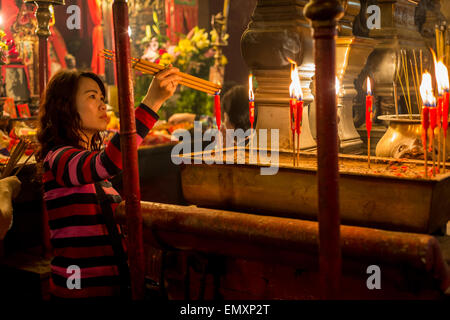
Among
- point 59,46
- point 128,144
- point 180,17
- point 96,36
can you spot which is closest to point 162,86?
point 128,144

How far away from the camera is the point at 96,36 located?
27.0ft

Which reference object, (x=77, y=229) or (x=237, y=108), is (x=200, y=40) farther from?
(x=77, y=229)

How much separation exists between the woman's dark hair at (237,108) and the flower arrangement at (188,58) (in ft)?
2.51

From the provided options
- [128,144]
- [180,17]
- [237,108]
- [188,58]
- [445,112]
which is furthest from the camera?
[180,17]

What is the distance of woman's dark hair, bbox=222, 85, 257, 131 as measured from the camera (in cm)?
635

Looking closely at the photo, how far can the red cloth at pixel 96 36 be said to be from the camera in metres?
8.22

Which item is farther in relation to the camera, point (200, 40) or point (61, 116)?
point (200, 40)

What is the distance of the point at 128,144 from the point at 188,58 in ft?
18.4

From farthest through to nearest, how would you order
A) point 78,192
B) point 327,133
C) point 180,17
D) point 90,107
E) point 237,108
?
point 180,17 < point 237,108 < point 90,107 < point 78,192 < point 327,133

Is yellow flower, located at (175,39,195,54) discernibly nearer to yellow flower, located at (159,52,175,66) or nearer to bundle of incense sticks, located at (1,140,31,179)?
yellow flower, located at (159,52,175,66)

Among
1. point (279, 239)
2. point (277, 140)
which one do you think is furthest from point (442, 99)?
point (277, 140)

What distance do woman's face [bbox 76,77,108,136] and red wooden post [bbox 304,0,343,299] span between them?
122cm

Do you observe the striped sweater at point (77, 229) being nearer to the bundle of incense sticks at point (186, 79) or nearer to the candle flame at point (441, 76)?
the bundle of incense sticks at point (186, 79)

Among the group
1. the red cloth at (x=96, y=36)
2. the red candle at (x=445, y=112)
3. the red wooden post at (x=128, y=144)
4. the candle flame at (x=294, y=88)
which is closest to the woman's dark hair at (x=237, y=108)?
the red cloth at (x=96, y=36)
